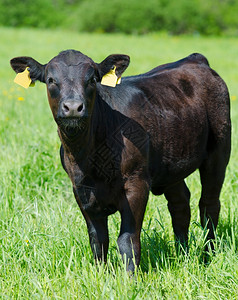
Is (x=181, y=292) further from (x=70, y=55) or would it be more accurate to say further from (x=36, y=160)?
(x=36, y=160)

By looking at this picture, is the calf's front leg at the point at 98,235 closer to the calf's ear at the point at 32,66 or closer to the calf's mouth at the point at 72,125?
the calf's mouth at the point at 72,125

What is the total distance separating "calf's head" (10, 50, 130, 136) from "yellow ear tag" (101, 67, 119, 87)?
0.09 ft

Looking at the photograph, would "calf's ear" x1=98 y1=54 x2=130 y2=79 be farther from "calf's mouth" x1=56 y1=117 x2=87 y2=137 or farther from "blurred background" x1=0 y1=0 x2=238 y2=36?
"blurred background" x1=0 y1=0 x2=238 y2=36

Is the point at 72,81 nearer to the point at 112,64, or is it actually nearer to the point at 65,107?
the point at 65,107

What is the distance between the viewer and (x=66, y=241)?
151 inches

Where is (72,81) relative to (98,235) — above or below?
above

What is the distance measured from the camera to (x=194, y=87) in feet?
14.2

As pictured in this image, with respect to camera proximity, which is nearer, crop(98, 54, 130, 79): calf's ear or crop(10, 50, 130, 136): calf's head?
crop(10, 50, 130, 136): calf's head

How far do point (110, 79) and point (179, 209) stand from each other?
153 centimetres

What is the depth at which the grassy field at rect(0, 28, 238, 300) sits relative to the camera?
315cm

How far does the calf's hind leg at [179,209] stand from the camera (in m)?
4.45

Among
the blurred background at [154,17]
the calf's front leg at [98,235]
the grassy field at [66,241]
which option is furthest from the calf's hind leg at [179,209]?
the blurred background at [154,17]

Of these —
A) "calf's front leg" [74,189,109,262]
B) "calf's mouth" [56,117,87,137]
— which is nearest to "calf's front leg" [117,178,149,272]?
"calf's front leg" [74,189,109,262]


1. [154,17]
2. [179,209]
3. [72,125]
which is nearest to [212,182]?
[179,209]
